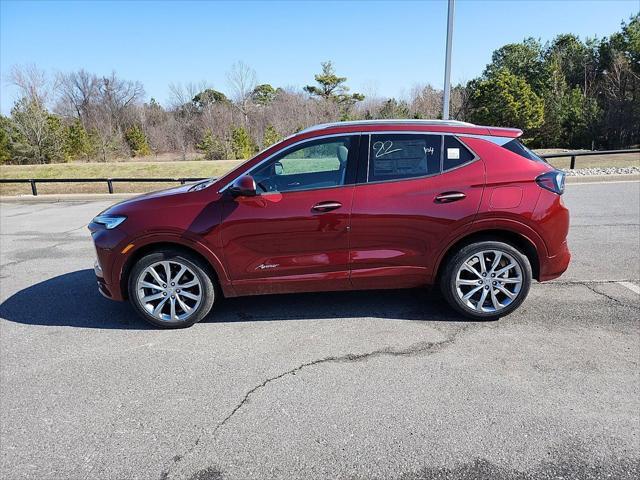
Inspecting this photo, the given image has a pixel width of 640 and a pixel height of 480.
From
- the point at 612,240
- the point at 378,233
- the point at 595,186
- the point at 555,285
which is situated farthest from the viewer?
the point at 595,186

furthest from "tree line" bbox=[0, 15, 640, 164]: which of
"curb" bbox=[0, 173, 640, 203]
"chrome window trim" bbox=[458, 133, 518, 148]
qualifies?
"chrome window trim" bbox=[458, 133, 518, 148]

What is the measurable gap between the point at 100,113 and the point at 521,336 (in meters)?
56.4

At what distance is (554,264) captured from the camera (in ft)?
13.5

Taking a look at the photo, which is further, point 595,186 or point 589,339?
point 595,186

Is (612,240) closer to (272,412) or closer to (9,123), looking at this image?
(272,412)

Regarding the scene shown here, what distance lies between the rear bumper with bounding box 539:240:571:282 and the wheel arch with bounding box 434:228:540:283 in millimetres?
43

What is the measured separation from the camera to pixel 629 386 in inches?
120

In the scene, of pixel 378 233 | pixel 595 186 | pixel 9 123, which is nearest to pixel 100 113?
pixel 9 123

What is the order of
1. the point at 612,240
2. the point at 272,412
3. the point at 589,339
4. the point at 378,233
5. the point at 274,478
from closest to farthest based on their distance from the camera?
the point at 274,478
the point at 272,412
the point at 589,339
the point at 378,233
the point at 612,240

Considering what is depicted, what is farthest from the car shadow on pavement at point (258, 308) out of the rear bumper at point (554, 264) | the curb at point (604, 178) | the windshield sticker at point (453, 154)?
the curb at point (604, 178)

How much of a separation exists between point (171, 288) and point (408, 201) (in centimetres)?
235

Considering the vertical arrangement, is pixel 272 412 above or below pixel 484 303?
below

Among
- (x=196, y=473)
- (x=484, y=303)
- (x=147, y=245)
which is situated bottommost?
(x=196, y=473)

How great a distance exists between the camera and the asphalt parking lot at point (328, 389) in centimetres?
248
